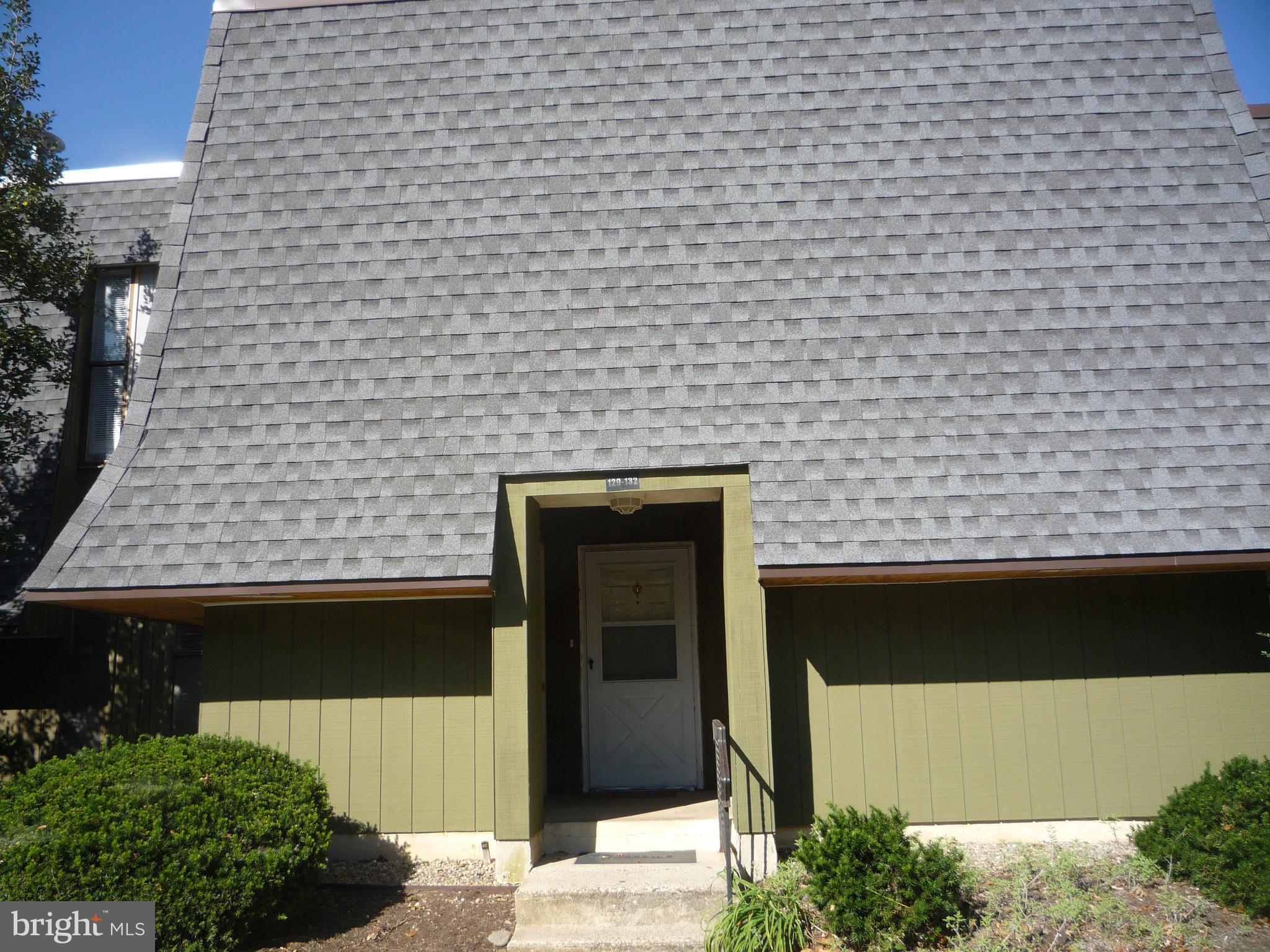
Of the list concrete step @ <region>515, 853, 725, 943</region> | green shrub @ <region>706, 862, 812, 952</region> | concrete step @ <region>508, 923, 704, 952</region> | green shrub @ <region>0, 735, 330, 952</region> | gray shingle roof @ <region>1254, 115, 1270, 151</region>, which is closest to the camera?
green shrub @ <region>0, 735, 330, 952</region>

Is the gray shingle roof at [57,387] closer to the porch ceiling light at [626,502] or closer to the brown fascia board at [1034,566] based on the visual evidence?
the porch ceiling light at [626,502]

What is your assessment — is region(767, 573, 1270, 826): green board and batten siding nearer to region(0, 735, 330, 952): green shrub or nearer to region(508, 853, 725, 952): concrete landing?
region(508, 853, 725, 952): concrete landing

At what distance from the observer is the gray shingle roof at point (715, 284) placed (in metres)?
6.20

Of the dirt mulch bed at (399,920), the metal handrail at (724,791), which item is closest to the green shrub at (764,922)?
the metal handrail at (724,791)

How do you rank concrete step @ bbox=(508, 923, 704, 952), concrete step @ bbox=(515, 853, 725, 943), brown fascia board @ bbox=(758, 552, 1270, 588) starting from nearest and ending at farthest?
concrete step @ bbox=(508, 923, 704, 952), concrete step @ bbox=(515, 853, 725, 943), brown fascia board @ bbox=(758, 552, 1270, 588)

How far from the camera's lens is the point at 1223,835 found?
17.0 ft

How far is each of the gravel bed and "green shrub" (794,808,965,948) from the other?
2340 millimetres

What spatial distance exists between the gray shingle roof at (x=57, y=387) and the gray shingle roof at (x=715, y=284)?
1.81 metres

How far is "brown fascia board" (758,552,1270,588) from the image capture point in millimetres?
5852

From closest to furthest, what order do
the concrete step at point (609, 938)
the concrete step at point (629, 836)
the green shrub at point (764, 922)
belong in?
1. the green shrub at point (764, 922)
2. the concrete step at point (609, 938)
3. the concrete step at point (629, 836)

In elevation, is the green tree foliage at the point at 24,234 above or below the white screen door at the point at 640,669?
above

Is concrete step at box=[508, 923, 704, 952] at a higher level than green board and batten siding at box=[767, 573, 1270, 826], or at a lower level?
lower

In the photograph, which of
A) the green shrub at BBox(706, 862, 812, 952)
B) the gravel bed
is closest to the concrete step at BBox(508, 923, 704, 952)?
the green shrub at BBox(706, 862, 812, 952)

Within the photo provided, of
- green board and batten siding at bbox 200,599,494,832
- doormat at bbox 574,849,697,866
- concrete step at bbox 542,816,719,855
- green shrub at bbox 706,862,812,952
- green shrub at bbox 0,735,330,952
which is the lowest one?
green shrub at bbox 706,862,812,952
